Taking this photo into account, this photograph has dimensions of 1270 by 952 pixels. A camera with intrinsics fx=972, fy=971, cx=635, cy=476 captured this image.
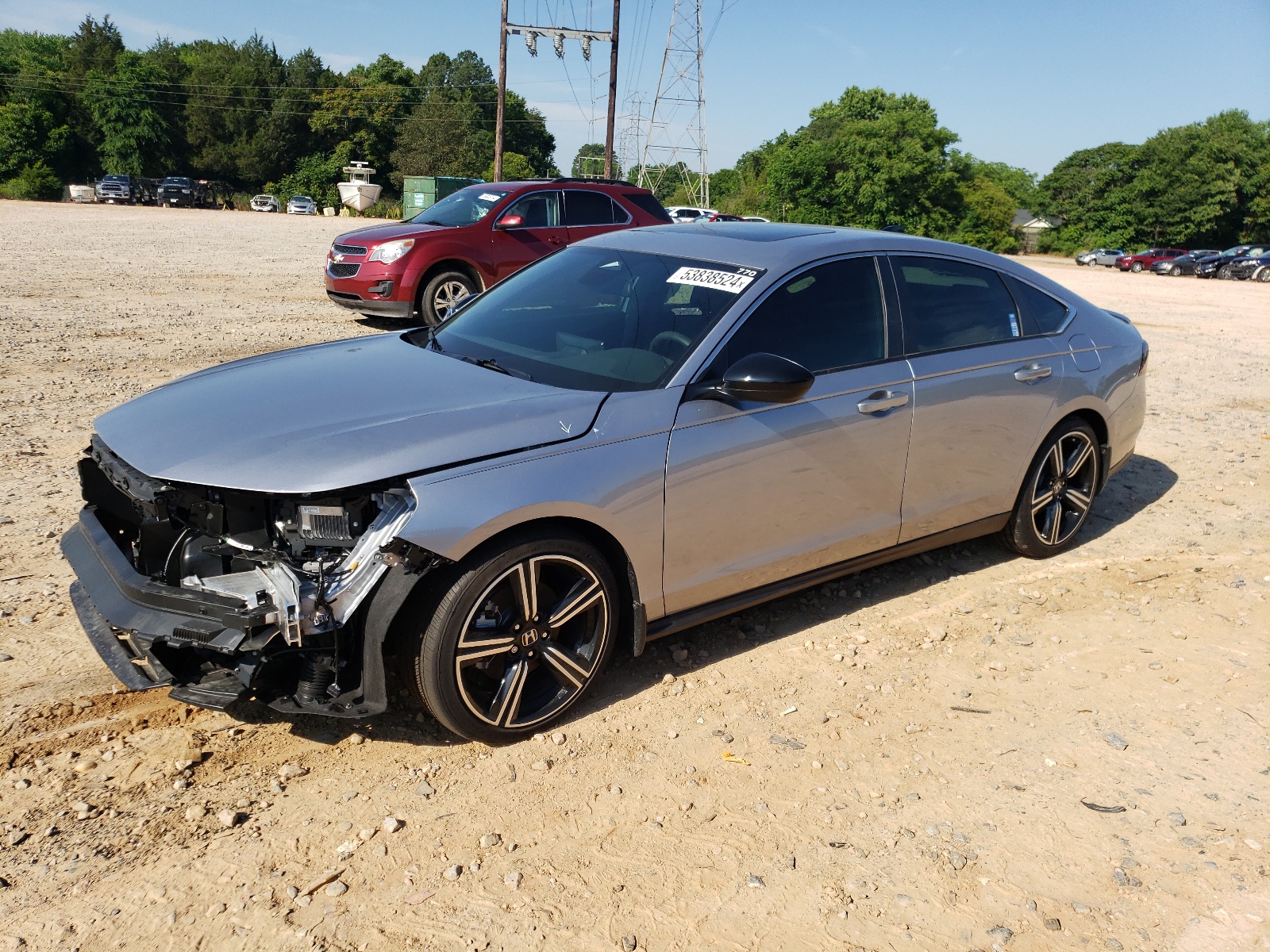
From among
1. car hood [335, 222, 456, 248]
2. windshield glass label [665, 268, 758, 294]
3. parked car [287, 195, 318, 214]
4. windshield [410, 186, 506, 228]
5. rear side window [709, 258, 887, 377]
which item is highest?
parked car [287, 195, 318, 214]

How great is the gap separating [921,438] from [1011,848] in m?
1.94

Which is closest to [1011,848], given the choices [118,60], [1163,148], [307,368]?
[307,368]

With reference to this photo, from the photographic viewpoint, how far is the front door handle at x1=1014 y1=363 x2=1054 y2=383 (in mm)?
4887

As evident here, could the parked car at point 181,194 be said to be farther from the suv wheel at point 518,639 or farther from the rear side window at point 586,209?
the suv wheel at point 518,639

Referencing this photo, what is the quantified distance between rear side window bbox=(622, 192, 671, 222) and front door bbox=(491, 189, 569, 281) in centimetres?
121

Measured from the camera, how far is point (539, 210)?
1261 cm

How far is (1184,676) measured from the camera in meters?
4.26

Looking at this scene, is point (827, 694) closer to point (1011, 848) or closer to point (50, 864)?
point (1011, 848)

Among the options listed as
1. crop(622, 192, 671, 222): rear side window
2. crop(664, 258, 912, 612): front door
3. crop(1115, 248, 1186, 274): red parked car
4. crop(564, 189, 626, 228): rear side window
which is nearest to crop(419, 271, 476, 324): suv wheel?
crop(564, 189, 626, 228): rear side window

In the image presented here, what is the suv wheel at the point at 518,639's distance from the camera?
125 inches

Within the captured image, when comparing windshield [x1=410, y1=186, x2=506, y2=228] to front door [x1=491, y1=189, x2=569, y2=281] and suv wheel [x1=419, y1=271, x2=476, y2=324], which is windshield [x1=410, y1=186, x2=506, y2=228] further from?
suv wheel [x1=419, y1=271, x2=476, y2=324]

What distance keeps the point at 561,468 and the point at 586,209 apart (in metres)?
10.3

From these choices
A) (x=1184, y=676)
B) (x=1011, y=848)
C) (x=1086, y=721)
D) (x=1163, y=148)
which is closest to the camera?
(x=1011, y=848)

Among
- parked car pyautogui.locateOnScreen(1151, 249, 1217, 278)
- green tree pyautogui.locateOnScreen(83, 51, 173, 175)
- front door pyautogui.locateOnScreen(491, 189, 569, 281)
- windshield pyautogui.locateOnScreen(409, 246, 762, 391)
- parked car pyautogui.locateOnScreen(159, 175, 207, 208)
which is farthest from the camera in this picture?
green tree pyautogui.locateOnScreen(83, 51, 173, 175)
